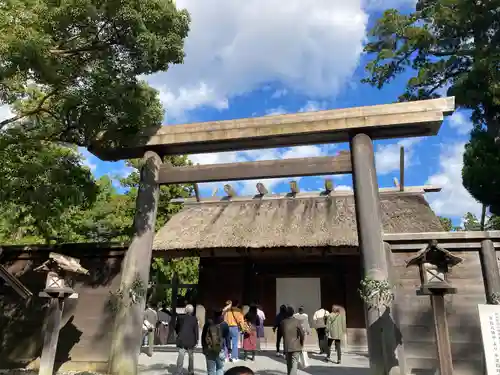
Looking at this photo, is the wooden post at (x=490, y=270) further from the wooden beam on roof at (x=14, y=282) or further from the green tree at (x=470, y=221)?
the green tree at (x=470, y=221)

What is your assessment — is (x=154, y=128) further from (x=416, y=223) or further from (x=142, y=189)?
(x=416, y=223)

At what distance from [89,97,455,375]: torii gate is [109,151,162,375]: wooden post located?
16 millimetres

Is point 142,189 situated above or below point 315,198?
below

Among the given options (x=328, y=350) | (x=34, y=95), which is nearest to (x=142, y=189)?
(x=34, y=95)

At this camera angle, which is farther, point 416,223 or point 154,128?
point 416,223

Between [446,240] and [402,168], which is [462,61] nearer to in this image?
[402,168]

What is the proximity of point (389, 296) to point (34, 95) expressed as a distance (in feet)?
29.9

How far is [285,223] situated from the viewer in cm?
1458

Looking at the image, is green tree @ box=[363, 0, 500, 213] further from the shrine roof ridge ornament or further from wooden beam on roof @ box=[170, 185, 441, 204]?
the shrine roof ridge ornament

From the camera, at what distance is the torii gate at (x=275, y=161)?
22.1 ft

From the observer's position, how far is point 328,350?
10.8 m

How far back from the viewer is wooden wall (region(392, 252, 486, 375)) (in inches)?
243

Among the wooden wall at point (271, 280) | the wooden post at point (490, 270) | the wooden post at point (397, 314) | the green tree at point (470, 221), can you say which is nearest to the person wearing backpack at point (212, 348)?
the wooden post at point (397, 314)

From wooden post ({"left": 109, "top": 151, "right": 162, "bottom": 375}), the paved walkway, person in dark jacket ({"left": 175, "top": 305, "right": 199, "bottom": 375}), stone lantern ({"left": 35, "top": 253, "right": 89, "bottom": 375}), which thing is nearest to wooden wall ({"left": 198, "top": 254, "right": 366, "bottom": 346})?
the paved walkway
